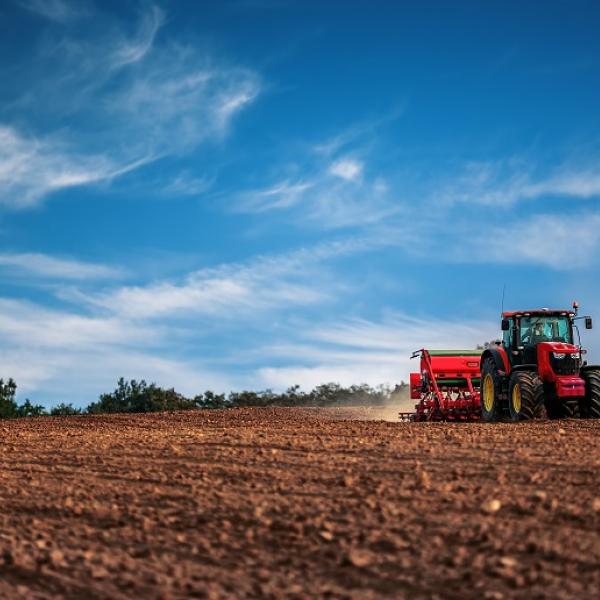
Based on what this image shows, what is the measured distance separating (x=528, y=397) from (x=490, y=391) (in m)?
2.53

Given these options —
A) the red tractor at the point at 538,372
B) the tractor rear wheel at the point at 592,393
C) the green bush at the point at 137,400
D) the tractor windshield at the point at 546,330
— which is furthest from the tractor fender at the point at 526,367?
the green bush at the point at 137,400

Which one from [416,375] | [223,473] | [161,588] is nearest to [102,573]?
[161,588]

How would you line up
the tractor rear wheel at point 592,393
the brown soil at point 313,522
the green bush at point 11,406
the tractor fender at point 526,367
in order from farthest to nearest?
the green bush at point 11,406, the tractor fender at point 526,367, the tractor rear wheel at point 592,393, the brown soil at point 313,522

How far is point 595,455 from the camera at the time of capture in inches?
404

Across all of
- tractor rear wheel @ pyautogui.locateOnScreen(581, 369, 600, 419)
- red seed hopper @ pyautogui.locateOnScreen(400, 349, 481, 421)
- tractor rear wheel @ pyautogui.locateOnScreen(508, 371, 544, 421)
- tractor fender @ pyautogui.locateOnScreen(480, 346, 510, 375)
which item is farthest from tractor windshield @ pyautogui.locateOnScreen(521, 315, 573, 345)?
red seed hopper @ pyautogui.locateOnScreen(400, 349, 481, 421)

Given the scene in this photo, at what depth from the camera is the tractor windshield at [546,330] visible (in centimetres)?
2016

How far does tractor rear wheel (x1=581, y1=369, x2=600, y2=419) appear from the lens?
18.9 m

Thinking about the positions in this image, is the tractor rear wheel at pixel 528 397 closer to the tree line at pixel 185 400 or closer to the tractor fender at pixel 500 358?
the tractor fender at pixel 500 358

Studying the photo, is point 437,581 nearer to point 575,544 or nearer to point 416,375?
point 575,544

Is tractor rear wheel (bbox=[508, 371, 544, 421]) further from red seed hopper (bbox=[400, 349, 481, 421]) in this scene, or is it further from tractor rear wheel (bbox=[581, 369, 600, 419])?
red seed hopper (bbox=[400, 349, 481, 421])

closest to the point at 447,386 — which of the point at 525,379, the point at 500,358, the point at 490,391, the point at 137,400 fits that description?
the point at 490,391

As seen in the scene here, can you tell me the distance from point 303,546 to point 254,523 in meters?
0.79

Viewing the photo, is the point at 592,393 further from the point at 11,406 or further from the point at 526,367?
the point at 11,406

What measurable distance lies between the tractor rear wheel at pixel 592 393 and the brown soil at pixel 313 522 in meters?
7.31
